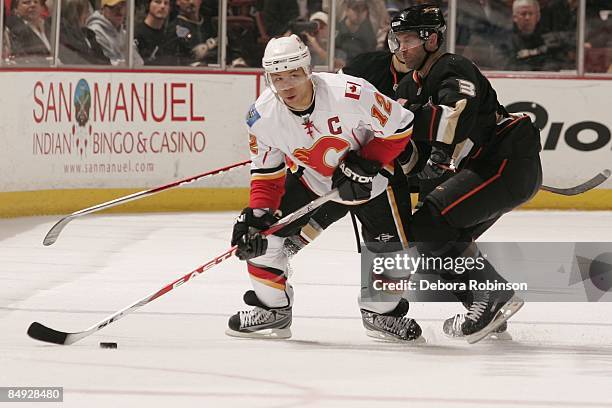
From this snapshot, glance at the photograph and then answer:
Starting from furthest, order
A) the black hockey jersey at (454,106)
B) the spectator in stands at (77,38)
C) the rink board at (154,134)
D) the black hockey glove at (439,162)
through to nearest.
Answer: the spectator in stands at (77,38), the rink board at (154,134), the black hockey glove at (439,162), the black hockey jersey at (454,106)

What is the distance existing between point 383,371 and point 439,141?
83cm

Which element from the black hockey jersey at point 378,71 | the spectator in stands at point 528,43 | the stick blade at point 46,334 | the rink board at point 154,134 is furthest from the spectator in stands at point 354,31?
the stick blade at point 46,334

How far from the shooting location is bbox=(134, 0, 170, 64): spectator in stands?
26.6ft

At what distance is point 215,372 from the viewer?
3531 millimetres

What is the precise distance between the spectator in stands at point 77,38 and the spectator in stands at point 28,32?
0.11 metres

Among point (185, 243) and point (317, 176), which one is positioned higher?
point (317, 176)

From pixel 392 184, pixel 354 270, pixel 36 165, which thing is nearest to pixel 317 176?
pixel 392 184

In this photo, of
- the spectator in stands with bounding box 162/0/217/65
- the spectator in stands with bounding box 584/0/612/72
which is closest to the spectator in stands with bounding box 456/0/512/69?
the spectator in stands with bounding box 584/0/612/72

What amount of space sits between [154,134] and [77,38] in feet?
2.46

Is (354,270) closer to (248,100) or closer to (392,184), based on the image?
(392,184)

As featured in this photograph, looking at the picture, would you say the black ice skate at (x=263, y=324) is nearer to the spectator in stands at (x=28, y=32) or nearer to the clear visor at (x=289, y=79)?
the clear visor at (x=289, y=79)

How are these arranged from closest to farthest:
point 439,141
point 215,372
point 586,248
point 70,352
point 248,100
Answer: point 215,372, point 70,352, point 439,141, point 586,248, point 248,100

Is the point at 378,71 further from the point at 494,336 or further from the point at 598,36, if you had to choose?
the point at 598,36

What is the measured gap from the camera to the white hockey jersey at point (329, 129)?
392 cm
